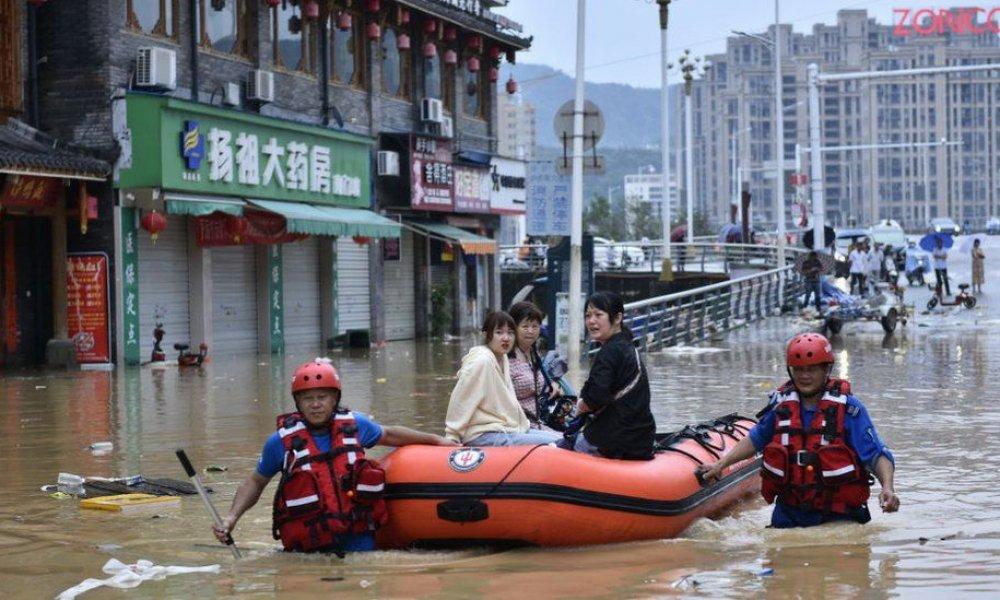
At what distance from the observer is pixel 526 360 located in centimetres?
1141

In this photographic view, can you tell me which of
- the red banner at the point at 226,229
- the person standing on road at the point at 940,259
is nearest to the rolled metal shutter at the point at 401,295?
the red banner at the point at 226,229

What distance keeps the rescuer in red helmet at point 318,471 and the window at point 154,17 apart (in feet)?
62.4

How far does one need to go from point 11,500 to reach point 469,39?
99.2 ft

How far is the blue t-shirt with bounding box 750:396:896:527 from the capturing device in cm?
859

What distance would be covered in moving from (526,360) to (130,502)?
2.90 m

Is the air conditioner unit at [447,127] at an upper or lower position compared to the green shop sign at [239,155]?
upper

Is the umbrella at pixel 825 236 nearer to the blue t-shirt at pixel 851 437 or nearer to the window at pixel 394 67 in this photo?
the window at pixel 394 67

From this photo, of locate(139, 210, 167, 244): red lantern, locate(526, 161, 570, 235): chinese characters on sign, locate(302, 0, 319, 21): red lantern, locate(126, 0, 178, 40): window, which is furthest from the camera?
locate(302, 0, 319, 21): red lantern

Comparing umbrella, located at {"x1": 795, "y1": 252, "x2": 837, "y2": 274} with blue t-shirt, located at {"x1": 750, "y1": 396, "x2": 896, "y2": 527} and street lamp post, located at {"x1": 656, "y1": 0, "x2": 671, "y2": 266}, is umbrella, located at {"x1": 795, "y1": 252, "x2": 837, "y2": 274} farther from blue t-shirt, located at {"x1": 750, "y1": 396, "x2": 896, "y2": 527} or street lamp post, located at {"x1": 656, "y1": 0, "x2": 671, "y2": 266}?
blue t-shirt, located at {"x1": 750, "y1": 396, "x2": 896, "y2": 527}

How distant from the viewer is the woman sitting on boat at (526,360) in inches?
439

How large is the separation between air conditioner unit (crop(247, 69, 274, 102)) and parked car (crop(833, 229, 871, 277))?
51.1 ft

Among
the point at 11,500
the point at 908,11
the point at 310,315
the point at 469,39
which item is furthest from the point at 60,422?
the point at 908,11

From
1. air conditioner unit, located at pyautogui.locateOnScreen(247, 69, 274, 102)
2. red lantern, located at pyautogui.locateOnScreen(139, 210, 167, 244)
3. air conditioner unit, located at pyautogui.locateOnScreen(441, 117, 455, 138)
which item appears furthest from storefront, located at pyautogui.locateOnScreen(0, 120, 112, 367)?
air conditioner unit, located at pyautogui.locateOnScreen(441, 117, 455, 138)

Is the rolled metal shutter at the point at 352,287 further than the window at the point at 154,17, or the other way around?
the rolled metal shutter at the point at 352,287
